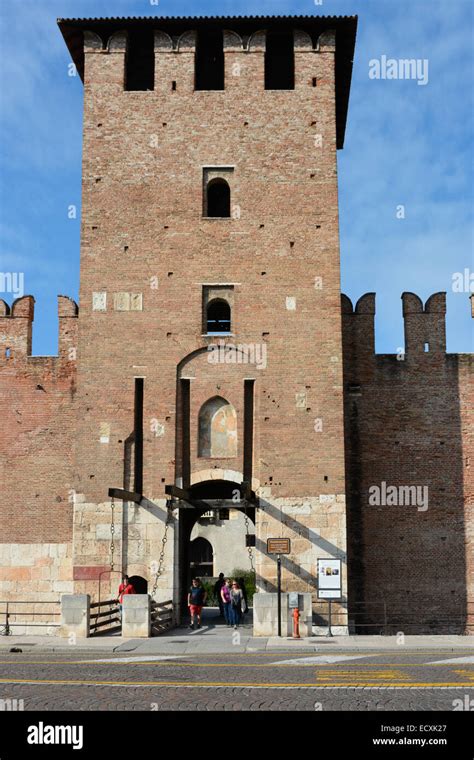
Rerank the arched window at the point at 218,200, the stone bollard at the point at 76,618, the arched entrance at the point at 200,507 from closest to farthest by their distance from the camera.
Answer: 1. the stone bollard at the point at 76,618
2. the arched entrance at the point at 200,507
3. the arched window at the point at 218,200

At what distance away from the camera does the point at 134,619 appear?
64.7 feet

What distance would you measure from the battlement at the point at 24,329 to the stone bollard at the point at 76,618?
8.25 metres

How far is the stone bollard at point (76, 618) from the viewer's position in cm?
1930

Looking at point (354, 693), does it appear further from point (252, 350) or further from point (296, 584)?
point (252, 350)

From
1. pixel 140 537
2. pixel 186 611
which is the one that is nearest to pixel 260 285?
pixel 140 537

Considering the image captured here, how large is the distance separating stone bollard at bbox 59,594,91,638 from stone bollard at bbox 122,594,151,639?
0.81 m

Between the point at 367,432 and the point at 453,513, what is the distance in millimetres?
3167

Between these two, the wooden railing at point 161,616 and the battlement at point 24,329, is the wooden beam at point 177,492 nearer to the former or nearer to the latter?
the wooden railing at point 161,616

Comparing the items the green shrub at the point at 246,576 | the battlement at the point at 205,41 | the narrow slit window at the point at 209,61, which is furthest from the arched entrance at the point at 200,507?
the green shrub at the point at 246,576

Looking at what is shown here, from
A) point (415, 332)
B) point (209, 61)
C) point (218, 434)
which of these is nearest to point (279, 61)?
point (209, 61)

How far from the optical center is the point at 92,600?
22.0 metres

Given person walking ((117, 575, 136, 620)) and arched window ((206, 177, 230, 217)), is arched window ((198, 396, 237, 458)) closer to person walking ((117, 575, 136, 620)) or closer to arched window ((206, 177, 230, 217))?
person walking ((117, 575, 136, 620))

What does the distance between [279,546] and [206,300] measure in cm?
658

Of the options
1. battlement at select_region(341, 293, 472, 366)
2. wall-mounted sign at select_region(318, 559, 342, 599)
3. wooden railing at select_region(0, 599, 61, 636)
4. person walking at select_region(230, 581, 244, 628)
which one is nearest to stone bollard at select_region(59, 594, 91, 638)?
person walking at select_region(230, 581, 244, 628)
